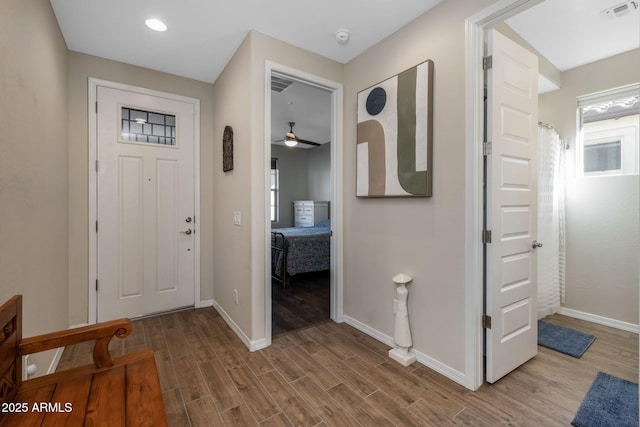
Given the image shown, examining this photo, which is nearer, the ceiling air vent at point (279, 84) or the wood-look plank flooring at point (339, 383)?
the wood-look plank flooring at point (339, 383)

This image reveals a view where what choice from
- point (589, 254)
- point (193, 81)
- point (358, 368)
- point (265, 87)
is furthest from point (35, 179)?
point (589, 254)

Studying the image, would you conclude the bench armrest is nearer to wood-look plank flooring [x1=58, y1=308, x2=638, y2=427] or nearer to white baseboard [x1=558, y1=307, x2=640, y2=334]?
wood-look plank flooring [x1=58, y1=308, x2=638, y2=427]

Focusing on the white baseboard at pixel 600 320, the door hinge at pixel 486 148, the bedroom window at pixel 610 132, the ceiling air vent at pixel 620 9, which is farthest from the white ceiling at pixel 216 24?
the white baseboard at pixel 600 320

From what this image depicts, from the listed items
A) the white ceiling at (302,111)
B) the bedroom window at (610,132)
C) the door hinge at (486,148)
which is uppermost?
the white ceiling at (302,111)

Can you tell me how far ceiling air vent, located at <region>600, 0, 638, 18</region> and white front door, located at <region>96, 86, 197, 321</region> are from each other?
3820 mm

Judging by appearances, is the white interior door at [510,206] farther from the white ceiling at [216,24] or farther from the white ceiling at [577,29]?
the white ceiling at [216,24]

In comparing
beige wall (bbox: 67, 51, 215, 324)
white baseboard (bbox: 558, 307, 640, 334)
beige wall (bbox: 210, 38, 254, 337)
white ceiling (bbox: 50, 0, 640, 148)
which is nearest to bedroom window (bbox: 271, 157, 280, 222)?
beige wall (bbox: 210, 38, 254, 337)

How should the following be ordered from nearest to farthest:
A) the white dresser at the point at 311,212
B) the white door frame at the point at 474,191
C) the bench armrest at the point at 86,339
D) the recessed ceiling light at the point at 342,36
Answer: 1. the bench armrest at the point at 86,339
2. the white door frame at the point at 474,191
3. the recessed ceiling light at the point at 342,36
4. the white dresser at the point at 311,212

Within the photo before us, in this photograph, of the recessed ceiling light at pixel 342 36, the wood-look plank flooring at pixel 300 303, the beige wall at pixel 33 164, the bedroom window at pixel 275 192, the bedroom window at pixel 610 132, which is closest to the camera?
the beige wall at pixel 33 164

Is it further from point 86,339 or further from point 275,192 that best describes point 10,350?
point 275,192

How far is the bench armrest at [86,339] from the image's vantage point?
3.95 feet

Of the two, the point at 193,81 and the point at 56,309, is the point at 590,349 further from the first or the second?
the point at 193,81

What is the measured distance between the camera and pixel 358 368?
213cm

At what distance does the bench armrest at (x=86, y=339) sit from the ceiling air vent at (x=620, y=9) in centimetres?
380
